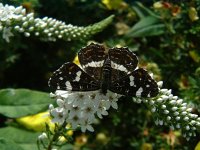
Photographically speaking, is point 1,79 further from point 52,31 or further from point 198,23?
point 198,23

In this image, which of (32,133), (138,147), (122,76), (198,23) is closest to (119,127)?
(138,147)

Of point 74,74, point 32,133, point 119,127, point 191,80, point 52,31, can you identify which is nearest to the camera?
point 74,74

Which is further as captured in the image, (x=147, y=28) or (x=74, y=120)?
(x=147, y=28)

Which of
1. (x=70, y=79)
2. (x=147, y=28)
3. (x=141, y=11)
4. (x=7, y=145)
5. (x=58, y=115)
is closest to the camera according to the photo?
(x=70, y=79)

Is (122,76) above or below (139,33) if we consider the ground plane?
below

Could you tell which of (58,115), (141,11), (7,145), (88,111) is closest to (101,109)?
(88,111)

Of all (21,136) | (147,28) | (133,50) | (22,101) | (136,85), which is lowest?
(21,136)

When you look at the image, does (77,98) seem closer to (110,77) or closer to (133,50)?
(110,77)

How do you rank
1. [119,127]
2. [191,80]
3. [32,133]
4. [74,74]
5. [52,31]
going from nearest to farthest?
1. [74,74]
2. [52,31]
3. [191,80]
4. [32,133]
5. [119,127]
